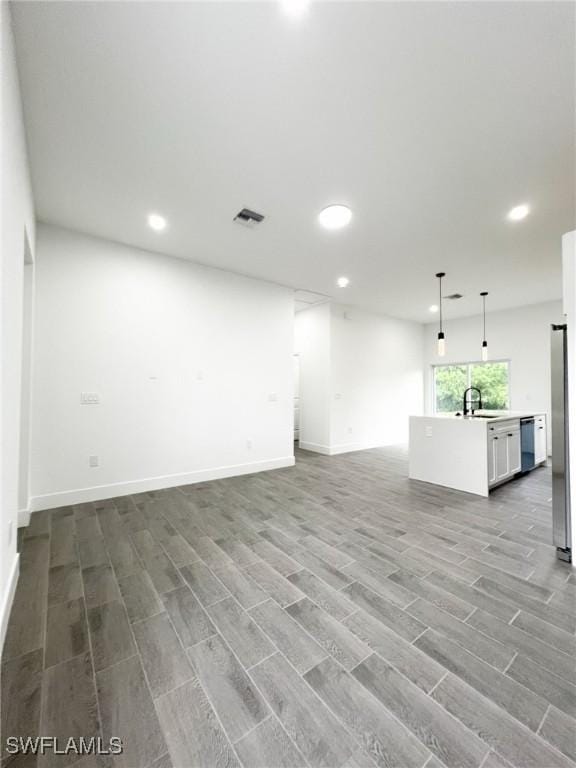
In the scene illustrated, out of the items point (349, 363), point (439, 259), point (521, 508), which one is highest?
point (439, 259)

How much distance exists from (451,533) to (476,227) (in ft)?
10.2

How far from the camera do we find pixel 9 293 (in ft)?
5.24

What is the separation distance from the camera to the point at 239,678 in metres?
1.33

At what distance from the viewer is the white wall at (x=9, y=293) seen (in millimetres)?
1437

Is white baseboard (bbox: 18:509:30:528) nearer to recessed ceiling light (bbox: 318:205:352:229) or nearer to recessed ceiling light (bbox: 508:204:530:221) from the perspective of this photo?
recessed ceiling light (bbox: 318:205:352:229)

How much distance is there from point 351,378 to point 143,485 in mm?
4393

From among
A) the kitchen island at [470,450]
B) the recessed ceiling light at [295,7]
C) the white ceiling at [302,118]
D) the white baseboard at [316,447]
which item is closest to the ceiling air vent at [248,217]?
the white ceiling at [302,118]

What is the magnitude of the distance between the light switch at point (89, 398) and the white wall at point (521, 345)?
24.2 feet

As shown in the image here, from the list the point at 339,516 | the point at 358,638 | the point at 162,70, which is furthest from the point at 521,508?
the point at 162,70

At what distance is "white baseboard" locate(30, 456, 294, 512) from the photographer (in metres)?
3.24

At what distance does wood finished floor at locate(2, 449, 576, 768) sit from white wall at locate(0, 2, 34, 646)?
0.40 meters

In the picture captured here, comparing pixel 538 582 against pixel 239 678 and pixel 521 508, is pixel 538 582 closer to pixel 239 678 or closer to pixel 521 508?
pixel 521 508

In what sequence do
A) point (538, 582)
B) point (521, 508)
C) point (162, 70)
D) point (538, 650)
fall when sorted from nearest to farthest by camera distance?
1. point (538, 650)
2. point (162, 70)
3. point (538, 582)
4. point (521, 508)

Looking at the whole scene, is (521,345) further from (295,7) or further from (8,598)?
(8,598)
